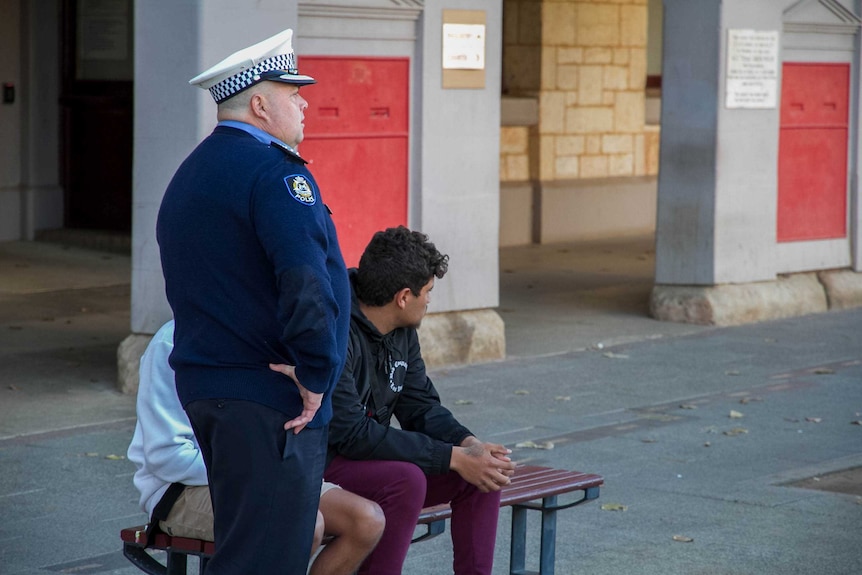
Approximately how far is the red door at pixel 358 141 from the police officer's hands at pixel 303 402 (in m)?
5.29

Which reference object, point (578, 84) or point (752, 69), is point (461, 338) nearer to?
point (752, 69)

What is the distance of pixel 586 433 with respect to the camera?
7.42 m

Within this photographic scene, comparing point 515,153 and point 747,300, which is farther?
point 515,153

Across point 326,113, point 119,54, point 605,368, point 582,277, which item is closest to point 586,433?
point 605,368

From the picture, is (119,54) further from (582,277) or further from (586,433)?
(586,433)

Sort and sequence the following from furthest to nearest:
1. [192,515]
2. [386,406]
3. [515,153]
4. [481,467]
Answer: [515,153], [386,406], [481,467], [192,515]

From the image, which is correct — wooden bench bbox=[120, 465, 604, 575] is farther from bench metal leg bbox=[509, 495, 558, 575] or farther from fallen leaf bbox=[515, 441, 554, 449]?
fallen leaf bbox=[515, 441, 554, 449]

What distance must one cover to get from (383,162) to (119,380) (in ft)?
6.77

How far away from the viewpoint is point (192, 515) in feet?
13.1

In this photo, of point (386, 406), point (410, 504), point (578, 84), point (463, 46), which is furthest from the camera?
point (578, 84)

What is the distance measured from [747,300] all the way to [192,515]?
7732 millimetres

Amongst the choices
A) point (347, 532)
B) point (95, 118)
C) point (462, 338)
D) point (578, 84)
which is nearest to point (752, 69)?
point (462, 338)

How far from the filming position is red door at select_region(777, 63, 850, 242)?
1152 cm

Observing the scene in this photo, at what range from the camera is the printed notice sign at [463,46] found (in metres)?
9.17
